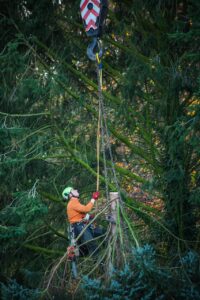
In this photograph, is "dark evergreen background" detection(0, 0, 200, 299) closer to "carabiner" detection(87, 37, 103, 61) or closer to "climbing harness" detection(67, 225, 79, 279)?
"climbing harness" detection(67, 225, 79, 279)

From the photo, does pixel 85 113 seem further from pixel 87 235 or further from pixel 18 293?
pixel 18 293

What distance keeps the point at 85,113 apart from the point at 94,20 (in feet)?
13.5

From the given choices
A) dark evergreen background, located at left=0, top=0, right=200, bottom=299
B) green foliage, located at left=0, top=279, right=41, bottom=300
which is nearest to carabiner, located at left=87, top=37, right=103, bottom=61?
dark evergreen background, located at left=0, top=0, right=200, bottom=299

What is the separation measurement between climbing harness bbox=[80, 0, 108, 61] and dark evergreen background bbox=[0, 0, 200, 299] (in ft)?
3.58

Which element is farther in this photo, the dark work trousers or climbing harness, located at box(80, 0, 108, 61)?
the dark work trousers

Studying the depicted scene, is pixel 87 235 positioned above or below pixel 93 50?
below

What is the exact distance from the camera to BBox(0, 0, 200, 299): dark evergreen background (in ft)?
33.4

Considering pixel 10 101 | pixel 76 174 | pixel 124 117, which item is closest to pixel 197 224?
pixel 124 117

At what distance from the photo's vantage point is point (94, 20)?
8648 mm

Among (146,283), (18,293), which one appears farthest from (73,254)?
(146,283)

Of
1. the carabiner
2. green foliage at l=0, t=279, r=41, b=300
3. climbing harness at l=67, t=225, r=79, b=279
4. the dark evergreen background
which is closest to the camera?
green foliage at l=0, t=279, r=41, b=300

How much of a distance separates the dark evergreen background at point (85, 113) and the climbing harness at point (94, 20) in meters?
1.09

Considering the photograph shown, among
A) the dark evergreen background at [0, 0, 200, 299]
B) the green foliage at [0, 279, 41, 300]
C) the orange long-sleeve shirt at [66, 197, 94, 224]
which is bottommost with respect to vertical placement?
the green foliage at [0, 279, 41, 300]

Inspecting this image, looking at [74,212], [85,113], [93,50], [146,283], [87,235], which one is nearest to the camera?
[146,283]
